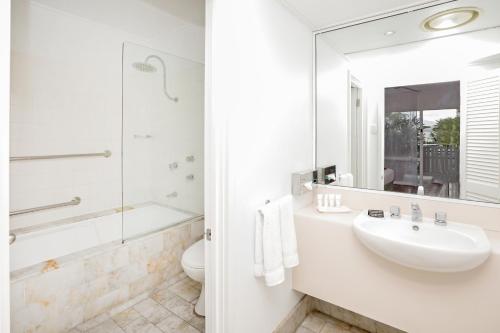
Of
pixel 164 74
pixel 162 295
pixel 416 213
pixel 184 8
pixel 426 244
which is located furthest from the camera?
pixel 164 74

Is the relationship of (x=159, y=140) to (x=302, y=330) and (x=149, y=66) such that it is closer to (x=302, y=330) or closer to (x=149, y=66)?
(x=149, y=66)

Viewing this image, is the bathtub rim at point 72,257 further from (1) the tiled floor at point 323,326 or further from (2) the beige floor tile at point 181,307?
(1) the tiled floor at point 323,326

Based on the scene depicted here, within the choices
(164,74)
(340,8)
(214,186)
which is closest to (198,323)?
(214,186)

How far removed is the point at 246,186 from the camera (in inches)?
59.1

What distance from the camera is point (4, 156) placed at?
77cm

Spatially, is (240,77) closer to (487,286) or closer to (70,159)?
(487,286)

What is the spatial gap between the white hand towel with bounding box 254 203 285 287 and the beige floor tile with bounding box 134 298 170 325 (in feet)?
3.20

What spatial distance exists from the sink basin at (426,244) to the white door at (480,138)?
251 millimetres

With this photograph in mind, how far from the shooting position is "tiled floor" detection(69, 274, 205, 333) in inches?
73.9

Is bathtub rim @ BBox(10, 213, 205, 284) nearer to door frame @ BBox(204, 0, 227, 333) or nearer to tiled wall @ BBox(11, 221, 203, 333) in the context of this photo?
tiled wall @ BBox(11, 221, 203, 333)

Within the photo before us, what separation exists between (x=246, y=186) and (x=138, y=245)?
129cm

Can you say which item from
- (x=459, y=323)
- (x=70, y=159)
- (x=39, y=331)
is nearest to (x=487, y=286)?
(x=459, y=323)

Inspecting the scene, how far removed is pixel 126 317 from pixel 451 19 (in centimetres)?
296

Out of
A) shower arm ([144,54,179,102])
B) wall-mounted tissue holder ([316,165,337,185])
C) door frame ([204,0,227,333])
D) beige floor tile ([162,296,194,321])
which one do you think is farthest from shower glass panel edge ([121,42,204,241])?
wall-mounted tissue holder ([316,165,337,185])
